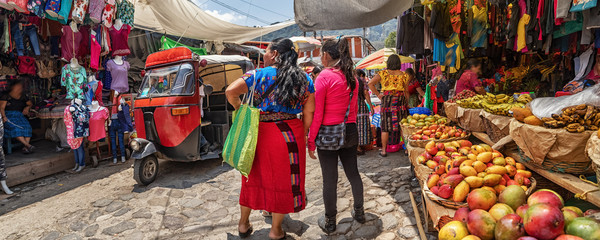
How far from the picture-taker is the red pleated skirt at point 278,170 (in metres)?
2.99

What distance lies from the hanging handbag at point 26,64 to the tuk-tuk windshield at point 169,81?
3187 millimetres

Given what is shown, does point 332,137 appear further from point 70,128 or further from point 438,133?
point 70,128

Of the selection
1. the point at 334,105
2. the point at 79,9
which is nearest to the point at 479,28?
the point at 334,105

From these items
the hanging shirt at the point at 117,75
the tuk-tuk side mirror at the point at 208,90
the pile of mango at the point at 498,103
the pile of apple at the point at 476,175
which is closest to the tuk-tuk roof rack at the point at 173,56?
the tuk-tuk side mirror at the point at 208,90

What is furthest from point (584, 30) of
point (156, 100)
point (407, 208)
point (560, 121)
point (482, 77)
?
point (156, 100)

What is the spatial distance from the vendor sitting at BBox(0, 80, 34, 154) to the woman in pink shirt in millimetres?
6965

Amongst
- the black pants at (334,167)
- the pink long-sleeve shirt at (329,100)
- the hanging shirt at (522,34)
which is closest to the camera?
the pink long-sleeve shirt at (329,100)

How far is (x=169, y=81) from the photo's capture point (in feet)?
19.7

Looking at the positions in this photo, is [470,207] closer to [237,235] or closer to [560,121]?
[560,121]

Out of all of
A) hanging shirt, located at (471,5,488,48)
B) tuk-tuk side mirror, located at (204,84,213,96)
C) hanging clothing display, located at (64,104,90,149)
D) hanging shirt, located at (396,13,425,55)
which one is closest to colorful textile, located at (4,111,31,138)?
hanging clothing display, located at (64,104,90,149)

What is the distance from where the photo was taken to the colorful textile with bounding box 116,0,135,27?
755cm

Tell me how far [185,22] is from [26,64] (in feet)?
13.1

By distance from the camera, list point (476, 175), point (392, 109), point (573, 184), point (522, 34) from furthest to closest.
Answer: point (392, 109) < point (522, 34) < point (476, 175) < point (573, 184)

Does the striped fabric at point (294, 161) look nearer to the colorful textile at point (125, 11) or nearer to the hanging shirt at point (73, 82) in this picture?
the hanging shirt at point (73, 82)
